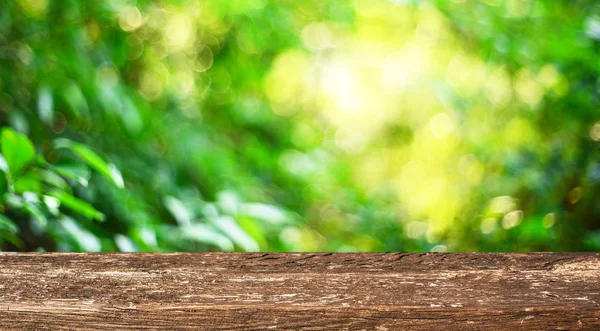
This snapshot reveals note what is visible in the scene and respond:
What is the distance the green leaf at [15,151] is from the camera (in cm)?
36

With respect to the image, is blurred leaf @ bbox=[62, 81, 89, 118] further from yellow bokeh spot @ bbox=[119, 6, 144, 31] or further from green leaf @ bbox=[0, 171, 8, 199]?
green leaf @ bbox=[0, 171, 8, 199]

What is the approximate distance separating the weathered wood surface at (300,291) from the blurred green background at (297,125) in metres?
0.12

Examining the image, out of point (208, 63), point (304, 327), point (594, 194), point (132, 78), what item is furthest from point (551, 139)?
point (304, 327)

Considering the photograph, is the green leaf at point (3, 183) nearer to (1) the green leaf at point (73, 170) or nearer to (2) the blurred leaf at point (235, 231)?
(1) the green leaf at point (73, 170)

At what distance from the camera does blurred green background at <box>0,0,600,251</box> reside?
64 cm

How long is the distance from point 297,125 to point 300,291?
2.74ft

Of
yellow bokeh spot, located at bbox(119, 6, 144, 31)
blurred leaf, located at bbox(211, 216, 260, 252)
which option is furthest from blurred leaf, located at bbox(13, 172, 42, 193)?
yellow bokeh spot, located at bbox(119, 6, 144, 31)

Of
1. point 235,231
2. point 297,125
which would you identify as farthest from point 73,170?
point 297,125

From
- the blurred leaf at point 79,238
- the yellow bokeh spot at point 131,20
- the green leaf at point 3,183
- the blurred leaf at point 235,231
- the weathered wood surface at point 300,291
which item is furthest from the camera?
the yellow bokeh spot at point 131,20

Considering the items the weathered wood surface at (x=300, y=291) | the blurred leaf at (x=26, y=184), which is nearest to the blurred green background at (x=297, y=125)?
the blurred leaf at (x=26, y=184)

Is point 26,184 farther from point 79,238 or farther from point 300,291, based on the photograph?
point 300,291

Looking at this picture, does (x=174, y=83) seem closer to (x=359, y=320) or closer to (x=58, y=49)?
(x=58, y=49)

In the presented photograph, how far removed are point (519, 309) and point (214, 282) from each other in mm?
156

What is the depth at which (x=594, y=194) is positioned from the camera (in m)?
0.90
